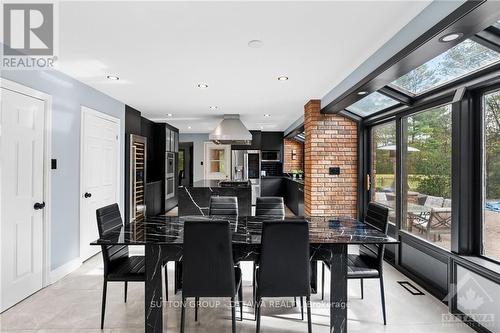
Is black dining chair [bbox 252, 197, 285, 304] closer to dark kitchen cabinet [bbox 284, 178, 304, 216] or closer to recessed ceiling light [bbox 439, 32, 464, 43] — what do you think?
recessed ceiling light [bbox 439, 32, 464, 43]

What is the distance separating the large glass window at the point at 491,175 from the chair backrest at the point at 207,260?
2.20 metres

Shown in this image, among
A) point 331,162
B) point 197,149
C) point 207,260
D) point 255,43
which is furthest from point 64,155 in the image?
point 197,149

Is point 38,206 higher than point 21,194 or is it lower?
lower

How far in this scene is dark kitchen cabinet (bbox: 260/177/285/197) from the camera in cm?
874

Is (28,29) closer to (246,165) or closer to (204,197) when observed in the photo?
(204,197)

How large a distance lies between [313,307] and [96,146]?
3.75 metres

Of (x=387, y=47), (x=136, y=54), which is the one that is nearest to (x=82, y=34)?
(x=136, y=54)

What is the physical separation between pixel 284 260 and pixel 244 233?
17.4 inches

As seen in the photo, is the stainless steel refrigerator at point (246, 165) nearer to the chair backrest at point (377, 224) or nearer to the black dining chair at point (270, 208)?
the black dining chair at point (270, 208)

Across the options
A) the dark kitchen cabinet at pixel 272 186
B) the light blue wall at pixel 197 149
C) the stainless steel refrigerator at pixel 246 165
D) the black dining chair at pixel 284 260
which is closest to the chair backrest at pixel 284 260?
the black dining chair at pixel 284 260

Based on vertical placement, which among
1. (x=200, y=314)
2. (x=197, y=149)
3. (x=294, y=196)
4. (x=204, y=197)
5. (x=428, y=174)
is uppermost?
(x=197, y=149)

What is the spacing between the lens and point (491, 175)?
2.33 metres

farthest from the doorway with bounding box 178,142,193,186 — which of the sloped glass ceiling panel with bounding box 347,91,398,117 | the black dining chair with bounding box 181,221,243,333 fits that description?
the black dining chair with bounding box 181,221,243,333

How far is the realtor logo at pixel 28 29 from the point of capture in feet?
6.64
